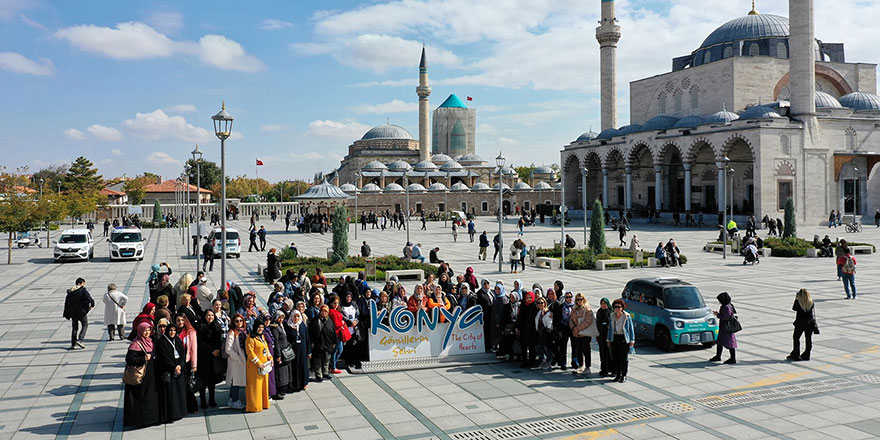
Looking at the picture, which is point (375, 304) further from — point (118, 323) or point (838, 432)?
point (838, 432)

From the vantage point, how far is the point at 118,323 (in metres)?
11.8

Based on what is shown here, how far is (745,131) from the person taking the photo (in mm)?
43938

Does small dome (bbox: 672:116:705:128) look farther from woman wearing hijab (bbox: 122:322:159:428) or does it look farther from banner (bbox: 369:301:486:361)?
woman wearing hijab (bbox: 122:322:159:428)

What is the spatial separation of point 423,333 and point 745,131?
132ft

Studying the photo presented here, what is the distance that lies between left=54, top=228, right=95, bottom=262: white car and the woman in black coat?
20.8 metres

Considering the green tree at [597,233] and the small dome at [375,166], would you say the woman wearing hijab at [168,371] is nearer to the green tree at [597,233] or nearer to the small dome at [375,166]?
the green tree at [597,233]

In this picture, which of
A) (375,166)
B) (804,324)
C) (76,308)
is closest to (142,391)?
(76,308)

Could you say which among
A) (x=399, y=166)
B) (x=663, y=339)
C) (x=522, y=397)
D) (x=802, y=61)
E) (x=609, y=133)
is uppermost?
(x=802, y=61)

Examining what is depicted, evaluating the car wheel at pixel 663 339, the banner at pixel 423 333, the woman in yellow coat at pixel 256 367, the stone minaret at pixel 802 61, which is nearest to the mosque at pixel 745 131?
the stone minaret at pixel 802 61

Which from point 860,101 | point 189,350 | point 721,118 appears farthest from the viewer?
point 860,101

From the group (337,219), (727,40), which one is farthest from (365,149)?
(337,219)

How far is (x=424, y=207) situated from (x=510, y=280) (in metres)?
49.5

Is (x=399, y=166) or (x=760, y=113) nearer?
(x=760, y=113)

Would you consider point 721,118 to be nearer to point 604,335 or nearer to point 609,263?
point 609,263
